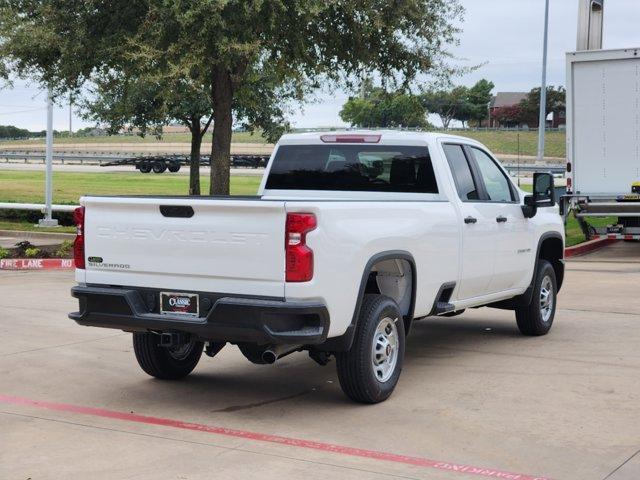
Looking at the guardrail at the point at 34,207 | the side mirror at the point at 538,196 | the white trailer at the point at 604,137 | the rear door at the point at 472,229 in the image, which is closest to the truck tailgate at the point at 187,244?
the rear door at the point at 472,229

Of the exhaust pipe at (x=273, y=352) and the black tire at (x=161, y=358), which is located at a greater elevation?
the exhaust pipe at (x=273, y=352)

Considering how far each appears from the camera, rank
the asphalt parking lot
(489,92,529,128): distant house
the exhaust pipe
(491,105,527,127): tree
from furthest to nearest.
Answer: (489,92,529,128): distant house
(491,105,527,127): tree
the exhaust pipe
the asphalt parking lot

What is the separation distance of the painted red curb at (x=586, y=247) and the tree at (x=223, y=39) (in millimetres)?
4470

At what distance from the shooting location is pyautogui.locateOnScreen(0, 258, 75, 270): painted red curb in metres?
→ 16.5

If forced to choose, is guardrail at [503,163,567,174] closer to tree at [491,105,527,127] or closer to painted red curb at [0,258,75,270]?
painted red curb at [0,258,75,270]

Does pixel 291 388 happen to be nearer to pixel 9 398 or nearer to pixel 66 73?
pixel 9 398

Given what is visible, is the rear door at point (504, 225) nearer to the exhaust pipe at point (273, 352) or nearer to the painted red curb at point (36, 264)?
the exhaust pipe at point (273, 352)

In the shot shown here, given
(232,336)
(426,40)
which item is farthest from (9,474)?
(426,40)

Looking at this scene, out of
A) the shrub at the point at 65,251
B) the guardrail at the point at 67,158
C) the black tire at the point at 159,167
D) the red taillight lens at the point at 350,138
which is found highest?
the guardrail at the point at 67,158

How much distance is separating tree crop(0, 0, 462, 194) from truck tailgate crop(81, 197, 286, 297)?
898 cm

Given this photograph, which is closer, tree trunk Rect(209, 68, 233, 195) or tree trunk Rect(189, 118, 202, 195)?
tree trunk Rect(209, 68, 233, 195)

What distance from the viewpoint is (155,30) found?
1686 cm

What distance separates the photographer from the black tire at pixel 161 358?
8.16m

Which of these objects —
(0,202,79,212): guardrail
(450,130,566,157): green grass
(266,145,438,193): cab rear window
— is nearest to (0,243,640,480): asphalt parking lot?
(266,145,438,193): cab rear window
